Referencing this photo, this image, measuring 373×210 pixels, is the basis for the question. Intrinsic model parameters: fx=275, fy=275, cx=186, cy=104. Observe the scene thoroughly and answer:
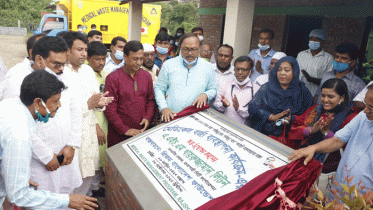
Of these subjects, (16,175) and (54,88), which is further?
(54,88)

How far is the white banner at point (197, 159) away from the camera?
6.51ft

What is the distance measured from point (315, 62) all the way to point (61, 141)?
12.9 feet

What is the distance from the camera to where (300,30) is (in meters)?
7.72

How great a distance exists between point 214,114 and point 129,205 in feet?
4.03

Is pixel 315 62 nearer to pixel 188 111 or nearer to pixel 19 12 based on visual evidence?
pixel 188 111

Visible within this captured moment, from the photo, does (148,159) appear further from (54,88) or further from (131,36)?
(131,36)

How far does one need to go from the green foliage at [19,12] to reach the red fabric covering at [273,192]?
3444cm

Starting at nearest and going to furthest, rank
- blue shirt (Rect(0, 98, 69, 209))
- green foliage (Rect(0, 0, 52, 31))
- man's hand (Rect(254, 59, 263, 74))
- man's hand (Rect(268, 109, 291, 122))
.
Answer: blue shirt (Rect(0, 98, 69, 209)) < man's hand (Rect(268, 109, 291, 122)) < man's hand (Rect(254, 59, 263, 74)) < green foliage (Rect(0, 0, 52, 31))

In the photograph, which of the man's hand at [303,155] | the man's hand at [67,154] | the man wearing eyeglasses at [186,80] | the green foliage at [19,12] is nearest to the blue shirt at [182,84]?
the man wearing eyeglasses at [186,80]

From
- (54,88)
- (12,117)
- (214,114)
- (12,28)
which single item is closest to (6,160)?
(12,117)

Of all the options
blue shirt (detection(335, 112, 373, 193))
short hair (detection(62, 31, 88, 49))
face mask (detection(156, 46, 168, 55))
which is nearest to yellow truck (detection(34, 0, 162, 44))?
face mask (detection(156, 46, 168, 55))

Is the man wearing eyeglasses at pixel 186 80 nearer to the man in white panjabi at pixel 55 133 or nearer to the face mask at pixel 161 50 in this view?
the man in white panjabi at pixel 55 133

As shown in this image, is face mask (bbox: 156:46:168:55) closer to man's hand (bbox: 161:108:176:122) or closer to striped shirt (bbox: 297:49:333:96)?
striped shirt (bbox: 297:49:333:96)

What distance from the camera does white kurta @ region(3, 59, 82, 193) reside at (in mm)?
2334
